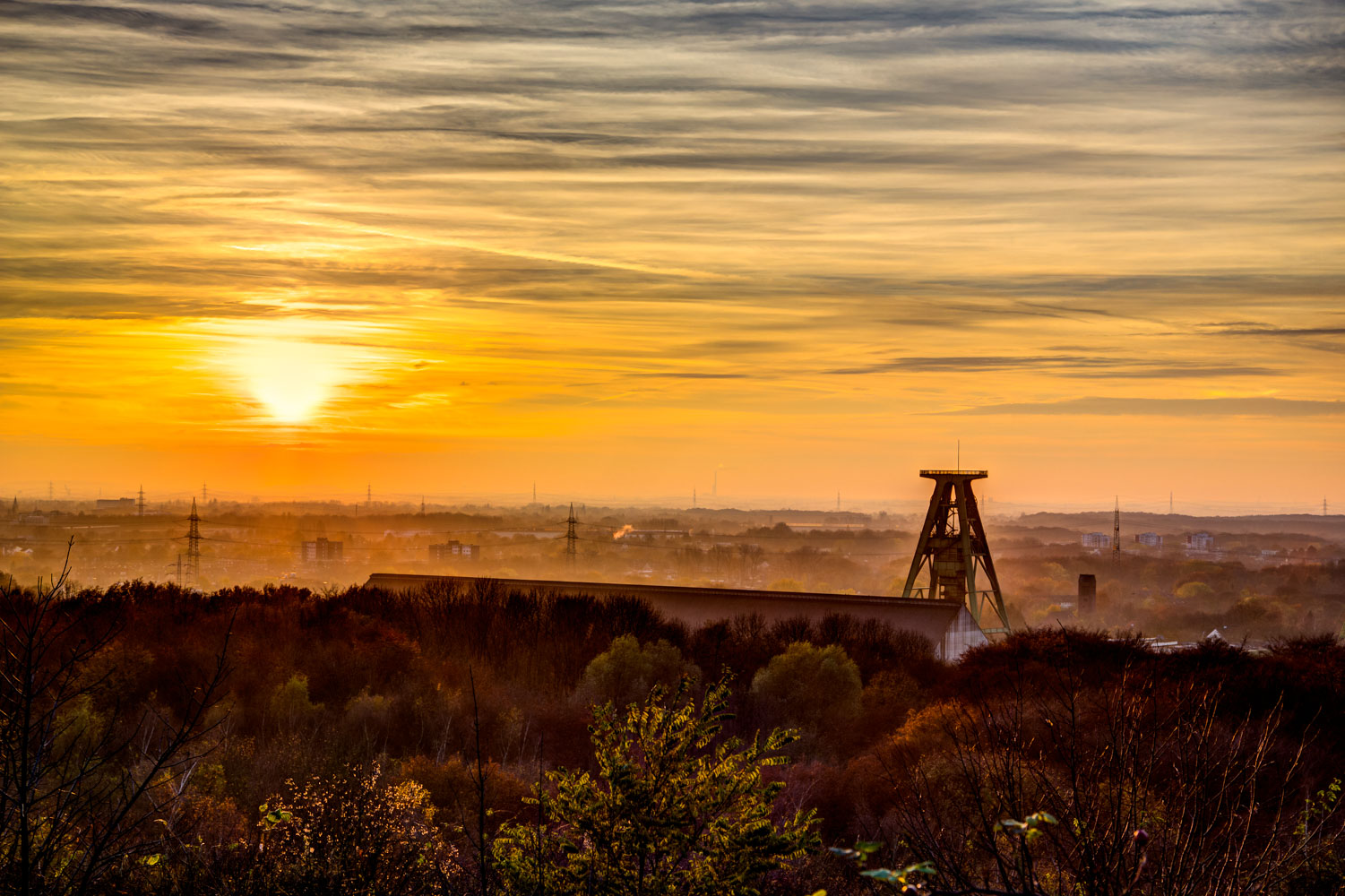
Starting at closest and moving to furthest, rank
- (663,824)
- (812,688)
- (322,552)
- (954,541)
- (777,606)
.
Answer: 1. (663,824)
2. (812,688)
3. (777,606)
4. (954,541)
5. (322,552)

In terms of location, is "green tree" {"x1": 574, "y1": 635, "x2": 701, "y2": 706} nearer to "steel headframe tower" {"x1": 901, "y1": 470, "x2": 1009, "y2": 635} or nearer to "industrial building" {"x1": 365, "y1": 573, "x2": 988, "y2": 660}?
"industrial building" {"x1": 365, "y1": 573, "x2": 988, "y2": 660}

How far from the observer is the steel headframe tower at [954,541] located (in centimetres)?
5850

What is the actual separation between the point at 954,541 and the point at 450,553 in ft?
382

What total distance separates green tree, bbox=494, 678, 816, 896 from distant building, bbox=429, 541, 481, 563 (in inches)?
6031

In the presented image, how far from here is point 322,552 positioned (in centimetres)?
16162

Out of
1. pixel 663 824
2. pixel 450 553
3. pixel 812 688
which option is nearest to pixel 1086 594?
pixel 812 688

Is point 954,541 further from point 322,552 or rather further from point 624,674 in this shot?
point 322,552

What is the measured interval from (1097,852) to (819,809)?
70.0 feet

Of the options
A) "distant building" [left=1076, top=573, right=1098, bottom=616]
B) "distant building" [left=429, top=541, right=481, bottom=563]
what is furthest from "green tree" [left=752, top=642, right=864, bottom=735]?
"distant building" [left=429, top=541, right=481, bottom=563]

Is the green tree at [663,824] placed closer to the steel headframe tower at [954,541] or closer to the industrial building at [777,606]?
the industrial building at [777,606]

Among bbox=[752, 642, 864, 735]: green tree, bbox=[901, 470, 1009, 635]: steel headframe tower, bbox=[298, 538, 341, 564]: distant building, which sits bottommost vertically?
bbox=[752, 642, 864, 735]: green tree

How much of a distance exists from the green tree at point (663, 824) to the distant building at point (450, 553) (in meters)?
153

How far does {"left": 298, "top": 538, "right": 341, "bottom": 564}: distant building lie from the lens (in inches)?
6329

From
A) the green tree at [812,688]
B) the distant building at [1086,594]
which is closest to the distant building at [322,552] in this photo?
the distant building at [1086,594]
